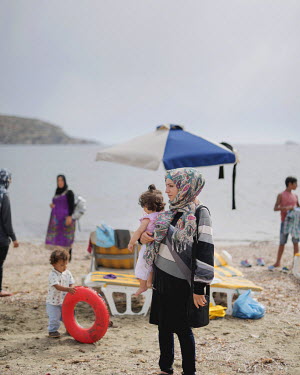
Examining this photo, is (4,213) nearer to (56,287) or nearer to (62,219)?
(56,287)

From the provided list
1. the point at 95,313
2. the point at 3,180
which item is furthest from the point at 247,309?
the point at 3,180

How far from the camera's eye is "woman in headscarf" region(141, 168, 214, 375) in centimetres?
286

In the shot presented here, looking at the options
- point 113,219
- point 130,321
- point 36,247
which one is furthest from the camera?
point 113,219

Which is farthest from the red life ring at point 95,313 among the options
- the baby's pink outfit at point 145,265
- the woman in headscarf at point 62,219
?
the woman in headscarf at point 62,219

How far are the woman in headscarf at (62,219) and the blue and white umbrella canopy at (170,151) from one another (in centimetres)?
204

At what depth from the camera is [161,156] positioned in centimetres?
566

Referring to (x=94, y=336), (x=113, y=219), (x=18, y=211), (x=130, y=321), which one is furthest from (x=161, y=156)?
(x=18, y=211)

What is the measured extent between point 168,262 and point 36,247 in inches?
369

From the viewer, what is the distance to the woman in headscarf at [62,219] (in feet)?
26.6

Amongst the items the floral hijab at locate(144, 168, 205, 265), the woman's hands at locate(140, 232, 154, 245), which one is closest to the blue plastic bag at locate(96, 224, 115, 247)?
the woman's hands at locate(140, 232, 154, 245)

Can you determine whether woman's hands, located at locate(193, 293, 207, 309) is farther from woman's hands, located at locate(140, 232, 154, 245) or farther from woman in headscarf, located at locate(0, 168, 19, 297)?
woman in headscarf, located at locate(0, 168, 19, 297)

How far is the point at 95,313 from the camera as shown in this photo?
423 centimetres

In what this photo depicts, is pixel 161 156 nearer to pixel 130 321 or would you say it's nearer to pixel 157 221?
pixel 130 321

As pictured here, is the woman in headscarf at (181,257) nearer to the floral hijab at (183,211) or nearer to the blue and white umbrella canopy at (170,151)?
the floral hijab at (183,211)
